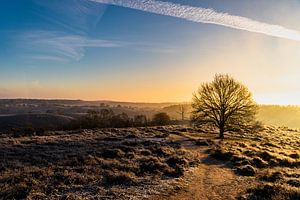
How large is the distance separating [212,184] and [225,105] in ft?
121

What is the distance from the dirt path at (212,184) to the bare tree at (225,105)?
29.0 meters

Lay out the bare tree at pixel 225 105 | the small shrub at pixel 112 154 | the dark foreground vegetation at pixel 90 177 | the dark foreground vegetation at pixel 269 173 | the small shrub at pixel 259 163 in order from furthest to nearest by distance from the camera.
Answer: the bare tree at pixel 225 105
the small shrub at pixel 259 163
the small shrub at pixel 112 154
the dark foreground vegetation at pixel 269 173
the dark foreground vegetation at pixel 90 177

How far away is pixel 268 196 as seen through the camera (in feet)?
52.2

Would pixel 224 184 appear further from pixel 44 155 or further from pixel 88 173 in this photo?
pixel 44 155

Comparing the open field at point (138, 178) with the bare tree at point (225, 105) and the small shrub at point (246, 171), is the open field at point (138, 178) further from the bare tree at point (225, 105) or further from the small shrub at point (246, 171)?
the bare tree at point (225, 105)

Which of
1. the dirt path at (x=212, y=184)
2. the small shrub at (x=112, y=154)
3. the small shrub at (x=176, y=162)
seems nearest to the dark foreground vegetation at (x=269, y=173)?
the dirt path at (x=212, y=184)

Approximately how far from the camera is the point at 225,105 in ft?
179

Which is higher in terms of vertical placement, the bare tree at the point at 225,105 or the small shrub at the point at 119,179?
the bare tree at the point at 225,105

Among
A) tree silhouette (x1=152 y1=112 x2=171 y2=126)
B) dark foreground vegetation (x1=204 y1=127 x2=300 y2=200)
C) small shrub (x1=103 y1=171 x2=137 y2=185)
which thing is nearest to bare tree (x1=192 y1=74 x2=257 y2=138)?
dark foreground vegetation (x1=204 y1=127 x2=300 y2=200)

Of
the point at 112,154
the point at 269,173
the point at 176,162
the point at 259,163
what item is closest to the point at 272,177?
the point at 269,173

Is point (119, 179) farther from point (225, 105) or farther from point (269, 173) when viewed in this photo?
point (225, 105)

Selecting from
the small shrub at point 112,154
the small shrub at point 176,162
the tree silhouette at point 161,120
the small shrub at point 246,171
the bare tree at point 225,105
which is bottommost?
the tree silhouette at point 161,120

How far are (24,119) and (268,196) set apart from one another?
6543 inches

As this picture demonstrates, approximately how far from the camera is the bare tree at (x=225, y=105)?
54.1 meters
